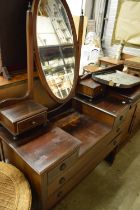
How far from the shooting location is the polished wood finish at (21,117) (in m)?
0.96

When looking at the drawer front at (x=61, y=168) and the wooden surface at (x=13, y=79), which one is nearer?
the drawer front at (x=61, y=168)

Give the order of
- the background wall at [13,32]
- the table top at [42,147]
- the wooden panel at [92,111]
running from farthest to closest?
the wooden panel at [92,111], the background wall at [13,32], the table top at [42,147]

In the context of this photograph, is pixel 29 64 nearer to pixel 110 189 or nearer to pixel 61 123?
pixel 61 123

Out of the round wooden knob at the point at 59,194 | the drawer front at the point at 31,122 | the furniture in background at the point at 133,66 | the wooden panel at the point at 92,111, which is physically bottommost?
the round wooden knob at the point at 59,194

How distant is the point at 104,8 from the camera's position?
9.36 feet

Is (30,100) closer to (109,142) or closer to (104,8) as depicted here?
(109,142)

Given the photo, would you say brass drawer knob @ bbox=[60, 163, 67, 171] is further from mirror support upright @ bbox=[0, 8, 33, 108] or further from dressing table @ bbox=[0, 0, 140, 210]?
mirror support upright @ bbox=[0, 8, 33, 108]

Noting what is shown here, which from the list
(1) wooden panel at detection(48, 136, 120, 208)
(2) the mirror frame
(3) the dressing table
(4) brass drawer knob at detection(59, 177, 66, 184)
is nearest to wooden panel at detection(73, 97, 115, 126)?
(3) the dressing table

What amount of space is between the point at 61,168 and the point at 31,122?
309 mm

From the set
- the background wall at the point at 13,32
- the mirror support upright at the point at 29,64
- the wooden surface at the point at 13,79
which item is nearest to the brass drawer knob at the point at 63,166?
the mirror support upright at the point at 29,64

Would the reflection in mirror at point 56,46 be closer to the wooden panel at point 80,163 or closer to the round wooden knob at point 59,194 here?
the wooden panel at point 80,163

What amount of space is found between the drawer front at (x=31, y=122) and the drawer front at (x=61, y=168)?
0.28 metres

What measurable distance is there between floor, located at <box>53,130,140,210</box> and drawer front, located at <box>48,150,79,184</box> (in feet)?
1.77

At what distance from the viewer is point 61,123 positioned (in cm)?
137
